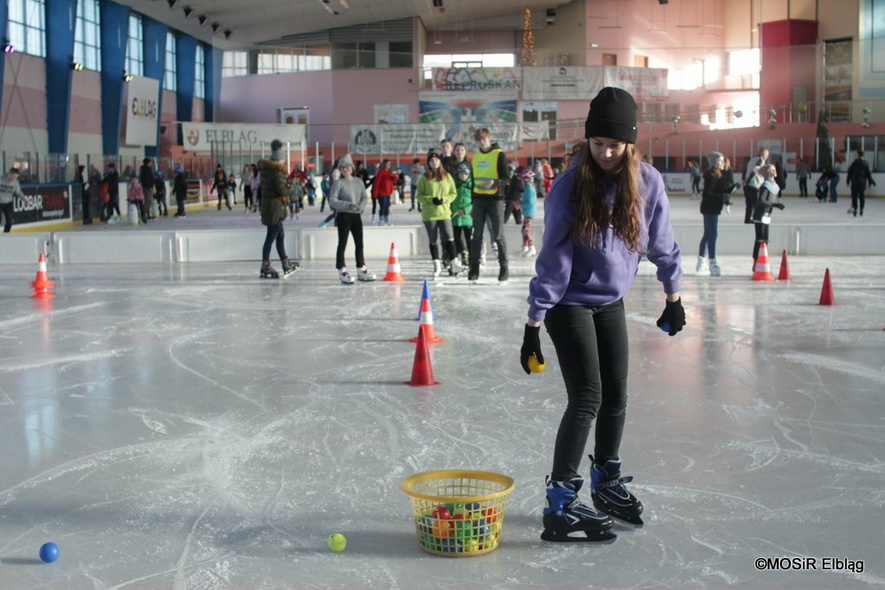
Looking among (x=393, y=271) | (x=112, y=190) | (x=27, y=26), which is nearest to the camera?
(x=393, y=271)

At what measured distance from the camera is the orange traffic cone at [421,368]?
656cm

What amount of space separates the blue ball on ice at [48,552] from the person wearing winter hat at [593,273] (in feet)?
5.36

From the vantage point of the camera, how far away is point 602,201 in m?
3.54

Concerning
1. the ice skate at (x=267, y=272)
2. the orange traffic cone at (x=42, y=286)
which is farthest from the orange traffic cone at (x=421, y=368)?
the ice skate at (x=267, y=272)

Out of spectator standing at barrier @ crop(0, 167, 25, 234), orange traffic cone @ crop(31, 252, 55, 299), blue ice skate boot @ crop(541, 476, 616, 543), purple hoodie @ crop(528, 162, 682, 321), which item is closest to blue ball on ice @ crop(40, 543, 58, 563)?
blue ice skate boot @ crop(541, 476, 616, 543)

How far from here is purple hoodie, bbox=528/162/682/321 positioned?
141 inches

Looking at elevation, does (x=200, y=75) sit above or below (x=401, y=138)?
above

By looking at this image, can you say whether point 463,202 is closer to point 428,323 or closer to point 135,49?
point 428,323

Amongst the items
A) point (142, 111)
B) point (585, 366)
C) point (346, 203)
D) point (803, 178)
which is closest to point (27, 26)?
point (142, 111)

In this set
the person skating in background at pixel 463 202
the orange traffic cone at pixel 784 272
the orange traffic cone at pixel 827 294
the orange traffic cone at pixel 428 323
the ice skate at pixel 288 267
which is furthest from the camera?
the ice skate at pixel 288 267

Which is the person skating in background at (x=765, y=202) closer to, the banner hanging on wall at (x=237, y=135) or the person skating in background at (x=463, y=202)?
the person skating in background at (x=463, y=202)

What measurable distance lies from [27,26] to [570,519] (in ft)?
98.4

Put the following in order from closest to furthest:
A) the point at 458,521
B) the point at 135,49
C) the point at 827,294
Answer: the point at 458,521
the point at 827,294
the point at 135,49

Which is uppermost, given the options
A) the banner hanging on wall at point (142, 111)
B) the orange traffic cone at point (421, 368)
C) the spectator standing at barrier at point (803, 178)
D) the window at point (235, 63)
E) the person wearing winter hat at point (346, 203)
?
the window at point (235, 63)
